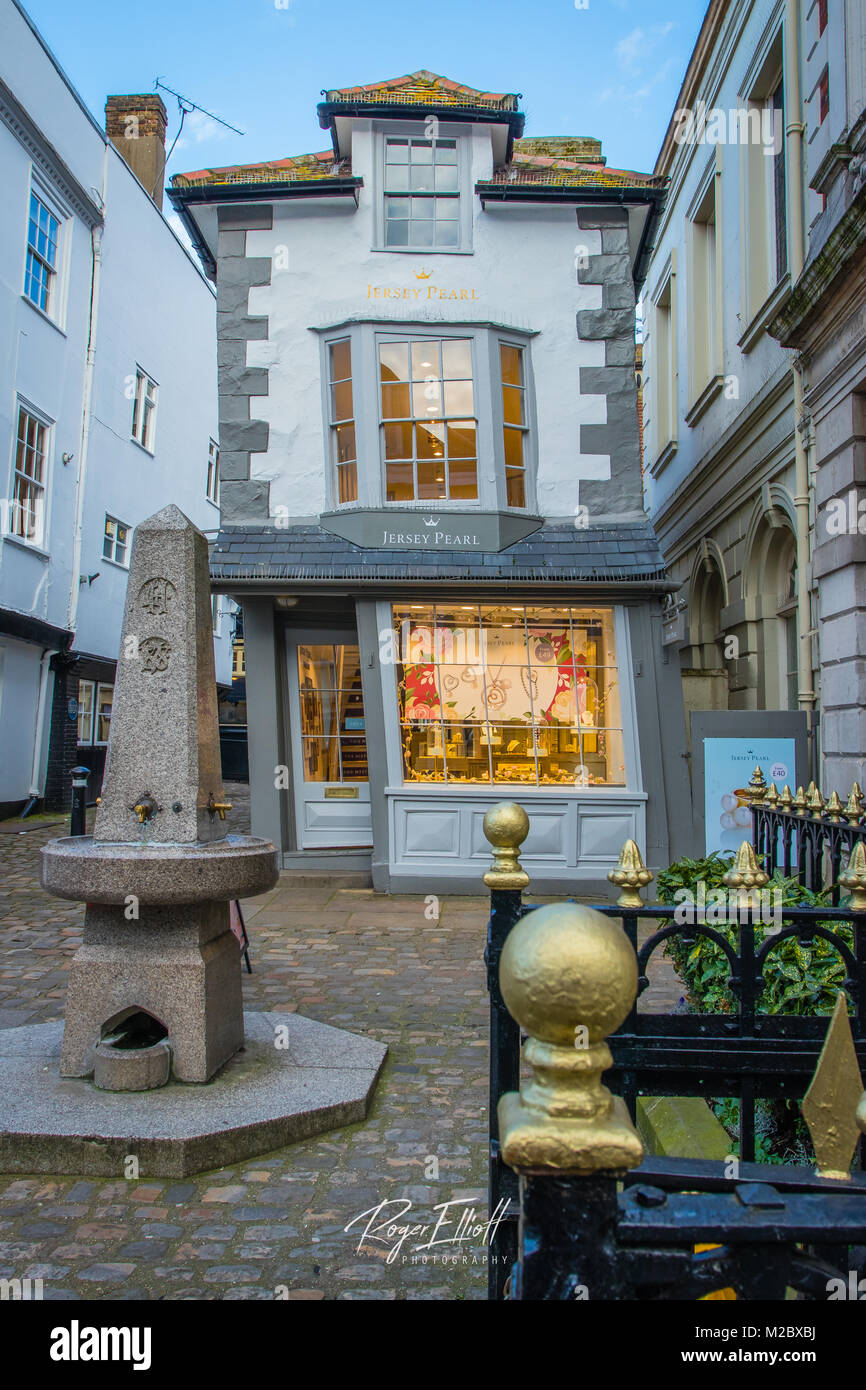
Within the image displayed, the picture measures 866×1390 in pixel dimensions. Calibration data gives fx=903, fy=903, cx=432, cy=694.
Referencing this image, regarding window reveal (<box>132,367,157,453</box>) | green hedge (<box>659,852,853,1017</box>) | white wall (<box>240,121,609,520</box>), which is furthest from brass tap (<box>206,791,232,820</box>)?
window reveal (<box>132,367,157,453</box>)

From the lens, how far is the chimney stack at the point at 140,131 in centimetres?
2009

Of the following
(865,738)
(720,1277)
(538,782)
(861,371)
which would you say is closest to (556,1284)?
(720,1277)

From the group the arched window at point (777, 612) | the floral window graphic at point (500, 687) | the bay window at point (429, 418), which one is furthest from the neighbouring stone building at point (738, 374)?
the bay window at point (429, 418)

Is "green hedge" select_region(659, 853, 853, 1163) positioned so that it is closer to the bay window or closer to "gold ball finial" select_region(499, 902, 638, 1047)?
"gold ball finial" select_region(499, 902, 638, 1047)

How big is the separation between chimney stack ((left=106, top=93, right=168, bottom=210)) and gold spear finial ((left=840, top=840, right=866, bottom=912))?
22.4 m

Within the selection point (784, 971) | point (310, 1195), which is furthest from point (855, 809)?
point (310, 1195)

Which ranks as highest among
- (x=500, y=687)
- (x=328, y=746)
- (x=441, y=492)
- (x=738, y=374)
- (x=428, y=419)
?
(x=738, y=374)

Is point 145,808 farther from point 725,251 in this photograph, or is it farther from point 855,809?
point 725,251

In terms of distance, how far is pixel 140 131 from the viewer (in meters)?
20.3

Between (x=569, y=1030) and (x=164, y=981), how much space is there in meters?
3.43

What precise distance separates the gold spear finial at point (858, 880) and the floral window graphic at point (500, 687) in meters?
7.35

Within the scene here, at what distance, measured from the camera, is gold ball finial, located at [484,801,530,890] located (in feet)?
8.39

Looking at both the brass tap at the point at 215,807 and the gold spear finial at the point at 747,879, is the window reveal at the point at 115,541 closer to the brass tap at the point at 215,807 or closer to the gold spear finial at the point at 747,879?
the brass tap at the point at 215,807
